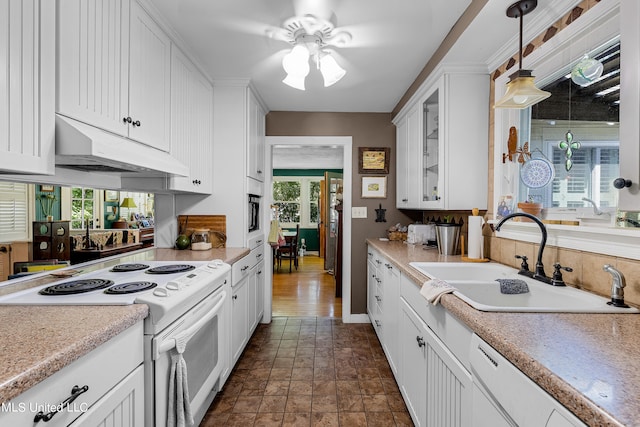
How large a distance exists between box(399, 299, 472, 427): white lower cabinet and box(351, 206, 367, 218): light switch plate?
5.50ft

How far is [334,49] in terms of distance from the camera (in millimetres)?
2182

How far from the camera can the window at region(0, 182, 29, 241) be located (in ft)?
4.53

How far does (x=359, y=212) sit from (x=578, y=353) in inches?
111

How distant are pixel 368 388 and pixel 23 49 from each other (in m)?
2.43

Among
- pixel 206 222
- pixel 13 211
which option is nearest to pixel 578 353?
pixel 13 211

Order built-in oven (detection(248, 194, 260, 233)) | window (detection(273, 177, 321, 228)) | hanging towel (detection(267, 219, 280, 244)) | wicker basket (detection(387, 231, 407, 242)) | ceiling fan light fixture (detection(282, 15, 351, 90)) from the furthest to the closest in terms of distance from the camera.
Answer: window (detection(273, 177, 321, 228)) < hanging towel (detection(267, 219, 280, 244)) < wicker basket (detection(387, 231, 407, 242)) < built-in oven (detection(248, 194, 260, 233)) < ceiling fan light fixture (detection(282, 15, 351, 90))

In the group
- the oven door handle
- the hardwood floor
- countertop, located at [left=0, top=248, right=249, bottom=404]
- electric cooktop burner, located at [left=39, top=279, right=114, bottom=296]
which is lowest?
the hardwood floor

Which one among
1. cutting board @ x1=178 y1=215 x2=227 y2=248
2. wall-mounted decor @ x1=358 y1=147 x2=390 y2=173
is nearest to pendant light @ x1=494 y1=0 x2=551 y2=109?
wall-mounted decor @ x1=358 y1=147 x2=390 y2=173

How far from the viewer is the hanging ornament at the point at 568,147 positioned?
145cm

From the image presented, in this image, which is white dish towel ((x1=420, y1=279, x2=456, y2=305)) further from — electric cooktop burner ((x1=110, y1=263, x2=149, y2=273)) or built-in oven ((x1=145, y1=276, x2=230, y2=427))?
electric cooktop burner ((x1=110, y1=263, x2=149, y2=273))

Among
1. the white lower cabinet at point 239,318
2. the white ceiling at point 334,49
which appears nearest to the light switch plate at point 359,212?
the white ceiling at point 334,49

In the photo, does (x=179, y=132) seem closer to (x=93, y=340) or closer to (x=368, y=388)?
(x=93, y=340)

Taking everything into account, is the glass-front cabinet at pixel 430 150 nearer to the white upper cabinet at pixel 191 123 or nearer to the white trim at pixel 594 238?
the white trim at pixel 594 238

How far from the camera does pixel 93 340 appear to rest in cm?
87
